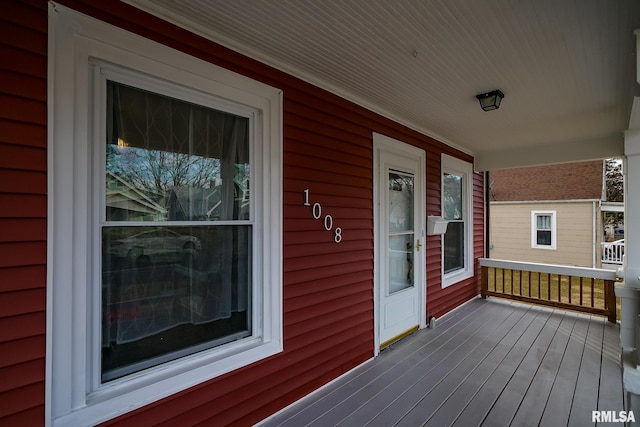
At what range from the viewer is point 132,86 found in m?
1.61

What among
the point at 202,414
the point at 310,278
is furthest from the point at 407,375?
the point at 202,414

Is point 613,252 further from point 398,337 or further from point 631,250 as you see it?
point 398,337

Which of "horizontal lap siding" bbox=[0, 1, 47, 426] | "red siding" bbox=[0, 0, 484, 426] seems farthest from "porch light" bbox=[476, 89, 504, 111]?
"horizontal lap siding" bbox=[0, 1, 47, 426]

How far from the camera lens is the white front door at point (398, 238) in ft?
10.7

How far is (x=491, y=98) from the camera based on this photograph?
2.77m

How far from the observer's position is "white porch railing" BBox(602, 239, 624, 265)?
31.1 feet

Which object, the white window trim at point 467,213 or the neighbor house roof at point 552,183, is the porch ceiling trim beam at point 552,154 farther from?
the neighbor house roof at point 552,183

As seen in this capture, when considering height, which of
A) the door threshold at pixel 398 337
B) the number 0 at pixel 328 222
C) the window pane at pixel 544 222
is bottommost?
the door threshold at pixel 398 337

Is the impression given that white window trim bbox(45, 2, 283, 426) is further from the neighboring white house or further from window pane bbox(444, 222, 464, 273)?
the neighboring white house

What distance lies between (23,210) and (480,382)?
3.23 meters

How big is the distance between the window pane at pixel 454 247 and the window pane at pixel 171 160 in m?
3.55

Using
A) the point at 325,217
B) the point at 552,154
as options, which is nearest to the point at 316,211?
the point at 325,217

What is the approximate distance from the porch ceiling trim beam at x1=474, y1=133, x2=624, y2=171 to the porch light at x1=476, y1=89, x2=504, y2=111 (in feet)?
7.73

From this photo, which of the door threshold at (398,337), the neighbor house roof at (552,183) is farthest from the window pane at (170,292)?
the neighbor house roof at (552,183)
